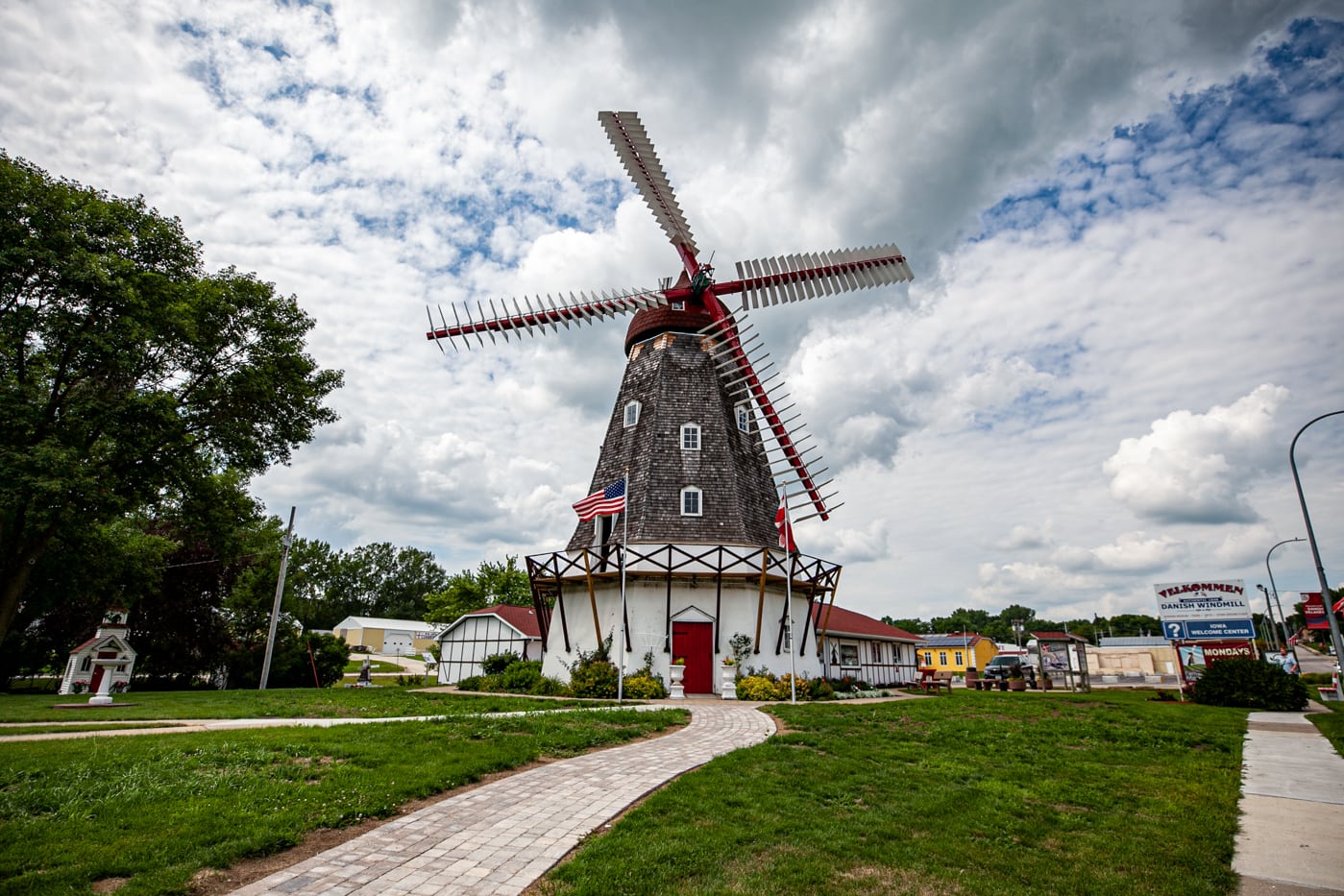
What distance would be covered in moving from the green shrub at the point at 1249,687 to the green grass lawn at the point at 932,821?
9.91 meters

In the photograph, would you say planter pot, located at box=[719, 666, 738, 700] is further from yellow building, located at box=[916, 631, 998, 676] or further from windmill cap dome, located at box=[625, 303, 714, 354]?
yellow building, located at box=[916, 631, 998, 676]

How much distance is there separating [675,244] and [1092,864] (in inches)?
958

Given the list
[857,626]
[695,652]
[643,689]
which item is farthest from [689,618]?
[857,626]

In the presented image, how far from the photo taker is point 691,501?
2241cm

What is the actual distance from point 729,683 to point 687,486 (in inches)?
252

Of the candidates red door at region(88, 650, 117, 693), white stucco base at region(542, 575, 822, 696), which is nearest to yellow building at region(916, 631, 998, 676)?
white stucco base at region(542, 575, 822, 696)

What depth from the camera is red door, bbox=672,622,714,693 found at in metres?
20.9

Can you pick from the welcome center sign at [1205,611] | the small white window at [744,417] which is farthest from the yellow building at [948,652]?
the small white window at [744,417]

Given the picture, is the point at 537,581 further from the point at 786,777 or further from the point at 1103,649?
the point at 1103,649

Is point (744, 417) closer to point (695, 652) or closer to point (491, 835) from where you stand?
point (695, 652)

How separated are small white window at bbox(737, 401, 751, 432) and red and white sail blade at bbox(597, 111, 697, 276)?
5.57 meters

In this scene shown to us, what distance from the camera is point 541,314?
83.2 feet

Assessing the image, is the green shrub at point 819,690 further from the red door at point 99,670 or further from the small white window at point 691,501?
the red door at point 99,670

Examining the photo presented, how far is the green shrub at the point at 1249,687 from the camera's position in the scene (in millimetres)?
18828
